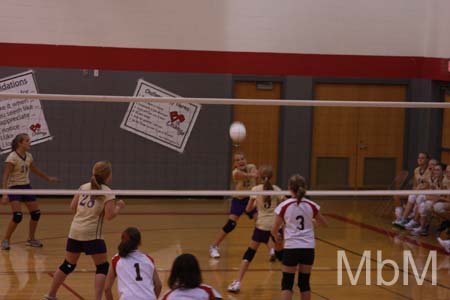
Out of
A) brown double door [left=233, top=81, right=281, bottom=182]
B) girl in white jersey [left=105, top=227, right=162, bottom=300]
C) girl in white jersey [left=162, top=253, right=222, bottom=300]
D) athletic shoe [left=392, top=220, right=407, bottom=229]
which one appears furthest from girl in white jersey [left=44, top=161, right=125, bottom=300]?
brown double door [left=233, top=81, right=281, bottom=182]

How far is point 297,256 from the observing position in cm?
919

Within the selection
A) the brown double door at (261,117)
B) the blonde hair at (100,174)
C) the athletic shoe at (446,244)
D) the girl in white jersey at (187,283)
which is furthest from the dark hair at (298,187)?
the brown double door at (261,117)

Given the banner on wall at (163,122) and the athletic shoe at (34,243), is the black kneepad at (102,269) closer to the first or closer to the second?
the banner on wall at (163,122)

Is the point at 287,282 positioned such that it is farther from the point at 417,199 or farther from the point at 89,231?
the point at 417,199

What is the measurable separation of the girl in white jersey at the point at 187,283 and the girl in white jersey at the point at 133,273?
1028 mm

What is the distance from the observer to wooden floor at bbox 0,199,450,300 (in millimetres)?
10672

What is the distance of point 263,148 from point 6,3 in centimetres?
558

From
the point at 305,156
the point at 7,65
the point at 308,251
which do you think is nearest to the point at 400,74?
the point at 305,156

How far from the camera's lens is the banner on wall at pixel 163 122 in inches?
443

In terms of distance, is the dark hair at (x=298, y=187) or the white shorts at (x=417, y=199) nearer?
the dark hair at (x=298, y=187)

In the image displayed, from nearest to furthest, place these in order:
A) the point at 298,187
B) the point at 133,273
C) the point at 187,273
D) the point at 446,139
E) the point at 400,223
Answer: the point at 187,273 < the point at 133,273 < the point at 298,187 < the point at 400,223 < the point at 446,139

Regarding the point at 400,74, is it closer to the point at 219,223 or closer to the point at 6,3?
the point at 219,223

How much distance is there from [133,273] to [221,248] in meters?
5.93

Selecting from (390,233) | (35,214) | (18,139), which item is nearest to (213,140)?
(390,233)
